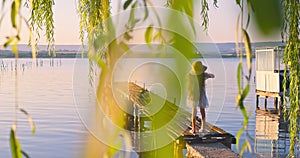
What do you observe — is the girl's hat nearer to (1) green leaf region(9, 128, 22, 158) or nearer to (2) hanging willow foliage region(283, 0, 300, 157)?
(1) green leaf region(9, 128, 22, 158)

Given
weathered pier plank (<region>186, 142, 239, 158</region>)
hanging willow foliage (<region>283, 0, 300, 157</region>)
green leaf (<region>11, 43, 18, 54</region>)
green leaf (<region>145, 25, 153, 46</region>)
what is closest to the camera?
green leaf (<region>11, 43, 18, 54</region>)

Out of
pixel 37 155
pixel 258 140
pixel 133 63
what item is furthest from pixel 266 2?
pixel 258 140

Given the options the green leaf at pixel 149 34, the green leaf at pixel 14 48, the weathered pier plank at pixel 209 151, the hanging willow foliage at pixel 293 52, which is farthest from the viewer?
the weathered pier plank at pixel 209 151

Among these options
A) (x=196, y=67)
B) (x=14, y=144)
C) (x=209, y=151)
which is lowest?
(x=209, y=151)

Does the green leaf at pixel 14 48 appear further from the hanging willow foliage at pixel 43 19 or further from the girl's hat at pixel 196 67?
the hanging willow foliage at pixel 43 19

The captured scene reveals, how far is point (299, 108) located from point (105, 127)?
100 centimetres

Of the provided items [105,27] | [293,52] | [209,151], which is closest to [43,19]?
[105,27]

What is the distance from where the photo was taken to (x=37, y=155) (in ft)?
35.1

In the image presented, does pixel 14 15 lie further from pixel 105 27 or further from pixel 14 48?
pixel 105 27

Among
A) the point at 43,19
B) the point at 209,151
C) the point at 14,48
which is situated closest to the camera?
the point at 14,48

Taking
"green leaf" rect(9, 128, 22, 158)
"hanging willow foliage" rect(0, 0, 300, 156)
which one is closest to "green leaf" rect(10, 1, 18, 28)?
"hanging willow foliage" rect(0, 0, 300, 156)

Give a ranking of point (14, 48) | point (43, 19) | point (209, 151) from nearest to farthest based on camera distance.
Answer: point (14, 48)
point (43, 19)
point (209, 151)

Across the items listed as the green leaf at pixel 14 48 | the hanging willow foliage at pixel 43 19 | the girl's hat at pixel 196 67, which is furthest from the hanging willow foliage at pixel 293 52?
the green leaf at pixel 14 48

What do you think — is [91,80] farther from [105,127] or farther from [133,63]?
[105,127]
